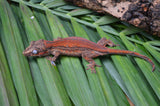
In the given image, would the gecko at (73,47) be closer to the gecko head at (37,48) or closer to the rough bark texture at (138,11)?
the gecko head at (37,48)

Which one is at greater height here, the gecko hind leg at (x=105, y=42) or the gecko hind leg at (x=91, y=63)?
the gecko hind leg at (x=105, y=42)

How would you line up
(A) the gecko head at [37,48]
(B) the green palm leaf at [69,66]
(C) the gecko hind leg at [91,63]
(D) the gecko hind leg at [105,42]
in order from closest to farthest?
1. (B) the green palm leaf at [69,66]
2. (C) the gecko hind leg at [91,63]
3. (A) the gecko head at [37,48]
4. (D) the gecko hind leg at [105,42]

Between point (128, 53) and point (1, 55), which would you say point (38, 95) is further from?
point (128, 53)

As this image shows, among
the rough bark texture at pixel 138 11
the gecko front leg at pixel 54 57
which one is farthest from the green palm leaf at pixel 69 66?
the rough bark texture at pixel 138 11

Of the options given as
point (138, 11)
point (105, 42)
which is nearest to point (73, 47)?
point (105, 42)

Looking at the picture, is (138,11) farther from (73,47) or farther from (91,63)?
(73,47)

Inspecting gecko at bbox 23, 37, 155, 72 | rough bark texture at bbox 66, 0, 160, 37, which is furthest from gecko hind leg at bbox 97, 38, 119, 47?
rough bark texture at bbox 66, 0, 160, 37

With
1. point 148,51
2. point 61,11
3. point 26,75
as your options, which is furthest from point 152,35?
point 26,75

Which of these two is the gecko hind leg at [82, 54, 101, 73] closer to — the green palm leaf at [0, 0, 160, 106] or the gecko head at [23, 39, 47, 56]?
the green palm leaf at [0, 0, 160, 106]

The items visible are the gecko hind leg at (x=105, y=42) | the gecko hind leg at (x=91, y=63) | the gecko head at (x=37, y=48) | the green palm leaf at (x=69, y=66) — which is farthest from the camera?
the gecko hind leg at (x=105, y=42)
